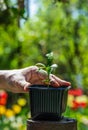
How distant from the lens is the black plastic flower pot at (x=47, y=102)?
2174mm

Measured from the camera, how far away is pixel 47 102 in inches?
85.8

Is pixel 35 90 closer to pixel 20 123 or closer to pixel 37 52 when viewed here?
pixel 20 123

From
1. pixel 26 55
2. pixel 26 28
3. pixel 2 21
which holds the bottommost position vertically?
pixel 2 21

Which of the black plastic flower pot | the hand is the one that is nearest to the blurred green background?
the hand

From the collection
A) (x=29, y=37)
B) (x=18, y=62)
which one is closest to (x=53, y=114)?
(x=18, y=62)

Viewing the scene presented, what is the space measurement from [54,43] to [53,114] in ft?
30.1

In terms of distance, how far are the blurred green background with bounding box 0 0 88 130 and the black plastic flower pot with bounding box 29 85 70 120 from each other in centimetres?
719

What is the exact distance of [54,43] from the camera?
11.4m

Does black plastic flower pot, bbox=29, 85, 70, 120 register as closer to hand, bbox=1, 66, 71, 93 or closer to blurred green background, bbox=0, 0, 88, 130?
hand, bbox=1, 66, 71, 93

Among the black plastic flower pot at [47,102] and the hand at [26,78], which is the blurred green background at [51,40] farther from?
the black plastic flower pot at [47,102]

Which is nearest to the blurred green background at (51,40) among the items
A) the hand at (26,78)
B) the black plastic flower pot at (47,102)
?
the hand at (26,78)

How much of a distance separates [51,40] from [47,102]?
9.44 m

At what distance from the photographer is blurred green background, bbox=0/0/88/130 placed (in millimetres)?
10578

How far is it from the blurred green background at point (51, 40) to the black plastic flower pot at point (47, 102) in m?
7.19
